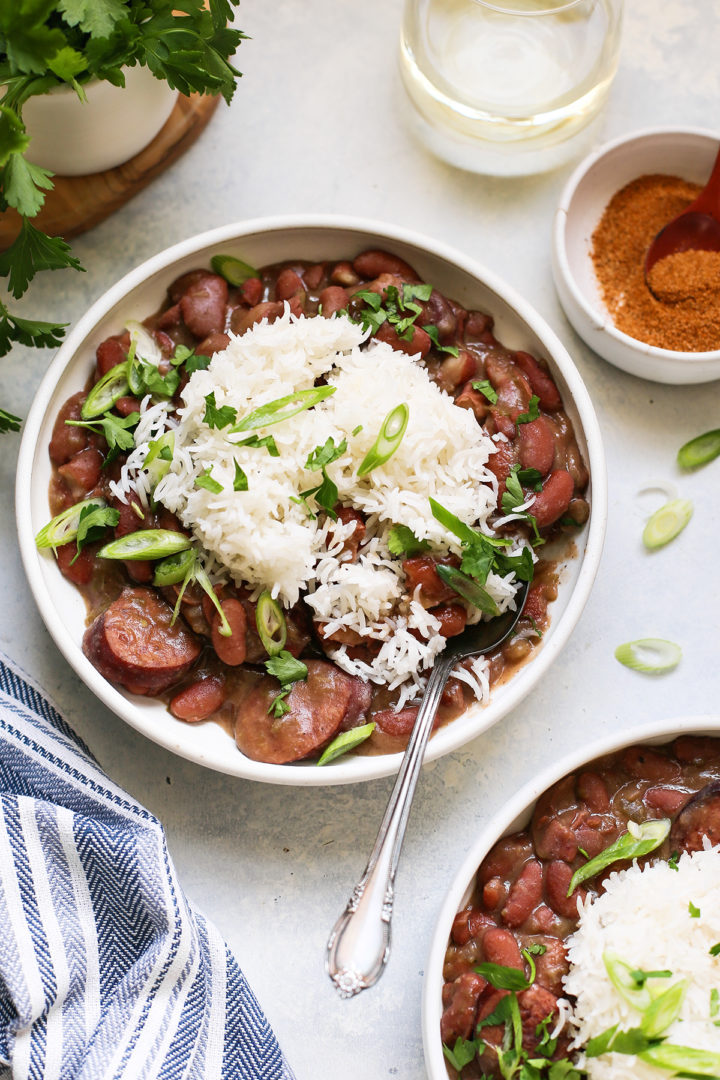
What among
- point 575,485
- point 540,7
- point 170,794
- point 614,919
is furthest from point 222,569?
point 540,7

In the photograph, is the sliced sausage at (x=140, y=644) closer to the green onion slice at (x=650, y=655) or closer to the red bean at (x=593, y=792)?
the red bean at (x=593, y=792)

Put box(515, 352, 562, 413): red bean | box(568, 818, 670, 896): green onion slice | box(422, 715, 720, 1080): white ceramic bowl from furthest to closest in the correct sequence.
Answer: box(515, 352, 562, 413): red bean < box(568, 818, 670, 896): green onion slice < box(422, 715, 720, 1080): white ceramic bowl

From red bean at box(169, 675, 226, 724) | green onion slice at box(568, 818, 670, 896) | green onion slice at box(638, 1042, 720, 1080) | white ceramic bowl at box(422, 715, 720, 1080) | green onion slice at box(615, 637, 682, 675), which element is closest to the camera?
green onion slice at box(638, 1042, 720, 1080)

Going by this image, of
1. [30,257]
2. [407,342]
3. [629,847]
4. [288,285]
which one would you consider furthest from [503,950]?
[30,257]

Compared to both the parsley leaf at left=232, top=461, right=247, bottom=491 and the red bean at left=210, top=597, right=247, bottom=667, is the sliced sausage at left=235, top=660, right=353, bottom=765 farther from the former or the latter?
the parsley leaf at left=232, top=461, right=247, bottom=491

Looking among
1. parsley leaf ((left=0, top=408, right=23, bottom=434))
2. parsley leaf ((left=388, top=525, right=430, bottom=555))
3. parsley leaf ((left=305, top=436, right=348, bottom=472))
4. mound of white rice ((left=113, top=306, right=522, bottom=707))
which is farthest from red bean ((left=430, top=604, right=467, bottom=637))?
parsley leaf ((left=0, top=408, right=23, bottom=434))

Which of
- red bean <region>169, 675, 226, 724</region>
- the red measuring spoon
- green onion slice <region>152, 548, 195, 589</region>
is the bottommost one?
red bean <region>169, 675, 226, 724</region>

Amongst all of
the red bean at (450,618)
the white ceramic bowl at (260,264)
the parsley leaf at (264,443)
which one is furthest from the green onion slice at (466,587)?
the parsley leaf at (264,443)
